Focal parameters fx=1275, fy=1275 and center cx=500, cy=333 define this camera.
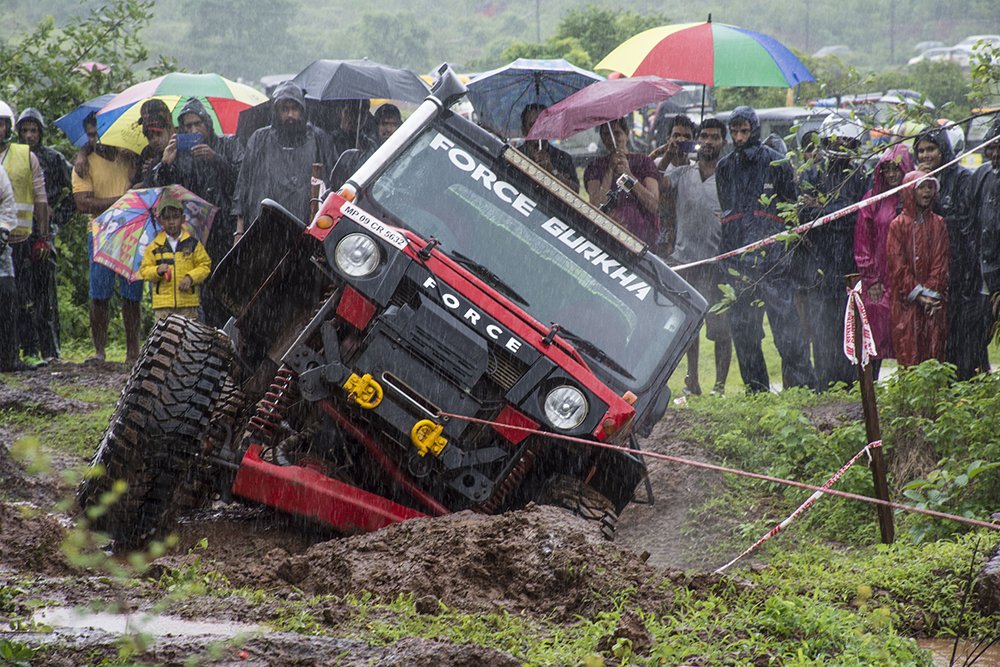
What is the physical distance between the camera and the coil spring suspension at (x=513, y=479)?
5746 millimetres

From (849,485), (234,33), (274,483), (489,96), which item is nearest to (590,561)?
(274,483)

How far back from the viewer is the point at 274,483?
222 inches

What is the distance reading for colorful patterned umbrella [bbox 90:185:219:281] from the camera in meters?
9.62

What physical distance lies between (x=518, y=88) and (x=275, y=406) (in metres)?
6.20

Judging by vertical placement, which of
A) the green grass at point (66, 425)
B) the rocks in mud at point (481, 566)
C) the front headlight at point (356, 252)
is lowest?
the green grass at point (66, 425)

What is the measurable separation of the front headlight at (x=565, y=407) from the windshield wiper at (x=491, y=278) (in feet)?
1.99

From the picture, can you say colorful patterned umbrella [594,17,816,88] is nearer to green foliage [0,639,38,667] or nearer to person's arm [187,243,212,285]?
person's arm [187,243,212,285]

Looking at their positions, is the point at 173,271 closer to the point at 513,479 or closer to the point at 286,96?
the point at 286,96

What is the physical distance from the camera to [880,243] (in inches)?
344

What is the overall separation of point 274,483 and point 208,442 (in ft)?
1.21

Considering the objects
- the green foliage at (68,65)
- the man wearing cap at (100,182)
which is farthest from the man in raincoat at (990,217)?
the green foliage at (68,65)

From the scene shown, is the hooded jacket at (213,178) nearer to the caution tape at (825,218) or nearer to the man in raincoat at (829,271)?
the caution tape at (825,218)

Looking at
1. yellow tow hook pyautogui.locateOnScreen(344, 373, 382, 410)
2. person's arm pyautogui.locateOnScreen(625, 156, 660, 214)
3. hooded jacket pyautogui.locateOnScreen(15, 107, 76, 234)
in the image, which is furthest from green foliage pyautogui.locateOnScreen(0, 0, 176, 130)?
yellow tow hook pyautogui.locateOnScreen(344, 373, 382, 410)

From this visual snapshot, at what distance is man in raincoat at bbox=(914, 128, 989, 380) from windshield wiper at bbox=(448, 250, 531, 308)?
3701 mm
